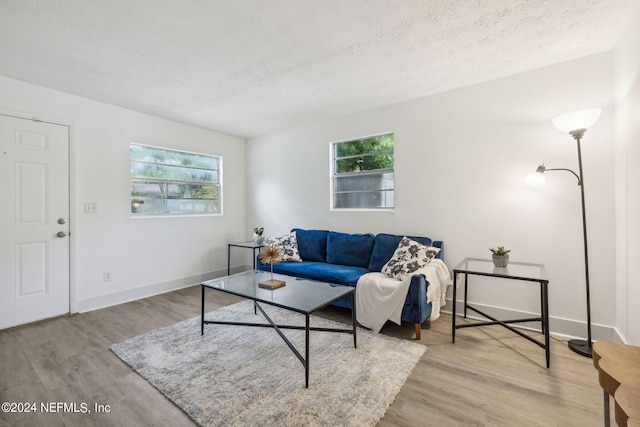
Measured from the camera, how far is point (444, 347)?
229cm

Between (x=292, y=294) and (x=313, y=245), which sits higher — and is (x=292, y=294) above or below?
below

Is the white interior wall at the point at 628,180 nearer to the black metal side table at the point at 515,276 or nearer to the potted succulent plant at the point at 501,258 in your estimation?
the black metal side table at the point at 515,276

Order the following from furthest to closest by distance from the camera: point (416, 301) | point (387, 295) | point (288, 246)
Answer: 1. point (288, 246)
2. point (387, 295)
3. point (416, 301)

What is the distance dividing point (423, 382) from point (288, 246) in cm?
232

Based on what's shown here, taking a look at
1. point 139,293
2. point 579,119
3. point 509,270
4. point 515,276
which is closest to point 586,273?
point 509,270

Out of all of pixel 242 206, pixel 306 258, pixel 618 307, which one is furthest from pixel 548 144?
pixel 242 206

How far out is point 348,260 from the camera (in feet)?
11.2

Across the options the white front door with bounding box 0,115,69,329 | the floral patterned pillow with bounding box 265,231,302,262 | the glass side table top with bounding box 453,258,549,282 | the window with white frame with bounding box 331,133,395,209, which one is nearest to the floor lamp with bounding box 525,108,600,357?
the glass side table top with bounding box 453,258,549,282

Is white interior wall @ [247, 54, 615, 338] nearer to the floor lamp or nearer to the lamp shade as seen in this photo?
the floor lamp

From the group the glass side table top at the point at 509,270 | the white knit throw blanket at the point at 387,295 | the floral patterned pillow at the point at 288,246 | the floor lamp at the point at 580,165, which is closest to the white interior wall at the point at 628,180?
the floor lamp at the point at 580,165

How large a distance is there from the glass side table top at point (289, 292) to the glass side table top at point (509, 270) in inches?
41.0

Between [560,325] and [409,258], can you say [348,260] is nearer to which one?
[409,258]

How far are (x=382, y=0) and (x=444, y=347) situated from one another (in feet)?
8.41

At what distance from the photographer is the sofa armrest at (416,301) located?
2.39m
